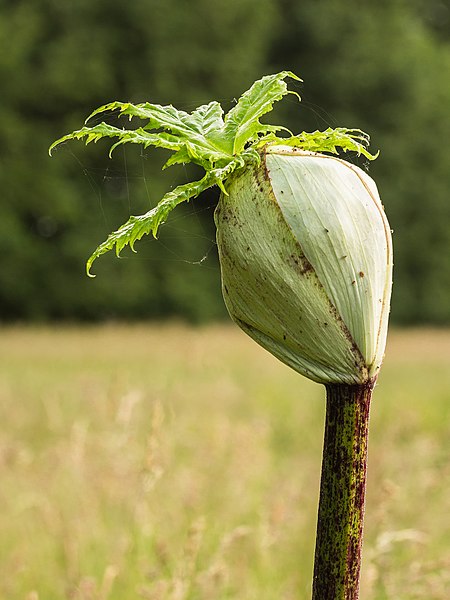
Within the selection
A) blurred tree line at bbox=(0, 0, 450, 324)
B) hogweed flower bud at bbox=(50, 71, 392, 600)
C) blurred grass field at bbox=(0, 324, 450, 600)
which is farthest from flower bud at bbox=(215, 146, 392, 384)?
blurred tree line at bbox=(0, 0, 450, 324)

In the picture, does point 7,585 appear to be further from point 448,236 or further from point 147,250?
point 448,236

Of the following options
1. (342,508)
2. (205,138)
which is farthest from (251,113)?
Result: (342,508)

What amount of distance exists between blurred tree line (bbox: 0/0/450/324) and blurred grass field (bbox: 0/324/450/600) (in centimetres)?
1003

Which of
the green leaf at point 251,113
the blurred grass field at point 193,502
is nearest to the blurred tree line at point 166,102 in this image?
the blurred grass field at point 193,502

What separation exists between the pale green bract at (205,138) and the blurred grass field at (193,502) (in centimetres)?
99

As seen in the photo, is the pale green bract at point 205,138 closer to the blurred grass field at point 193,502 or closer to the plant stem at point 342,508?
the plant stem at point 342,508

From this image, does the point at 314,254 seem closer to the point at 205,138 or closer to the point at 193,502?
the point at 205,138

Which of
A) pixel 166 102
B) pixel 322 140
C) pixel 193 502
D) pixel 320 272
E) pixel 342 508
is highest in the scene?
pixel 166 102

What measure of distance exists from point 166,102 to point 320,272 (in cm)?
1878

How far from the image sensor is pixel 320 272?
0.55 meters

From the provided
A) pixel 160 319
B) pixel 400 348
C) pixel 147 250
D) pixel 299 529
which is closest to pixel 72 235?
pixel 147 250

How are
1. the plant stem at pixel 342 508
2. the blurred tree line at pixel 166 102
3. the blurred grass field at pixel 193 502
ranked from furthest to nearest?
the blurred tree line at pixel 166 102
the blurred grass field at pixel 193 502
the plant stem at pixel 342 508

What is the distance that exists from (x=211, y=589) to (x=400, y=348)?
11017 mm

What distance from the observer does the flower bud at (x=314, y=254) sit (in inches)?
21.6
